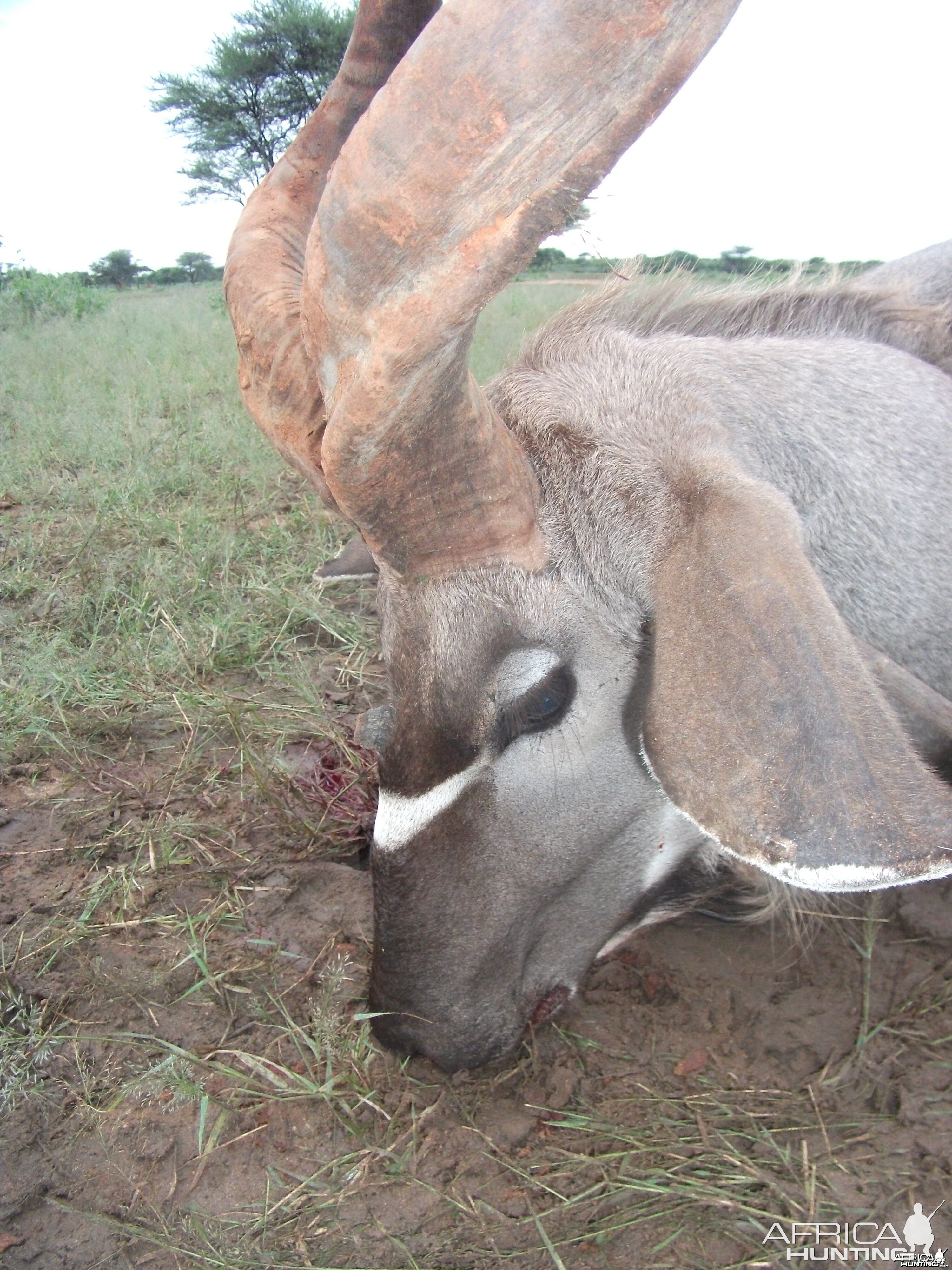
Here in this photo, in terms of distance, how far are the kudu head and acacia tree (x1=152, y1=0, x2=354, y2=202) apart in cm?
1632

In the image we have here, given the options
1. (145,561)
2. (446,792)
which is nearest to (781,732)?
(446,792)

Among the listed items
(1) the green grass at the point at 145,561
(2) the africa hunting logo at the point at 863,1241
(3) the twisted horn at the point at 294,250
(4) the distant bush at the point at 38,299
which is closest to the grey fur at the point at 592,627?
(3) the twisted horn at the point at 294,250

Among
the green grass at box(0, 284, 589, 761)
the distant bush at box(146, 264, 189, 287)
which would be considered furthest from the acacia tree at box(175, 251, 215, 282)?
Result: the green grass at box(0, 284, 589, 761)

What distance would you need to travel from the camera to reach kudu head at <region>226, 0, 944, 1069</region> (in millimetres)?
1394

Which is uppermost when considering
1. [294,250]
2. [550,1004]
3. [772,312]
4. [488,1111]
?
[294,250]

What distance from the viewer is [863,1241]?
1909mm

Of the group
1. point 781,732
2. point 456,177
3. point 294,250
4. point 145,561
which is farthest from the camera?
point 145,561

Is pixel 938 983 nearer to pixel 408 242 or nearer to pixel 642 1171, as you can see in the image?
pixel 642 1171

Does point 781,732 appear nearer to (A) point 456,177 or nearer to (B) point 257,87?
(A) point 456,177

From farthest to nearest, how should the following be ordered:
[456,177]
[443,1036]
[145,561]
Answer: [145,561], [443,1036], [456,177]

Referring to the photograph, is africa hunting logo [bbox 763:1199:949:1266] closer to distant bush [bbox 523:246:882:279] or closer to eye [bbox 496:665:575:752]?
eye [bbox 496:665:575:752]

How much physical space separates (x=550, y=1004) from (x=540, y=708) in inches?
33.0

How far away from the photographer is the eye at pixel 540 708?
2.05 m

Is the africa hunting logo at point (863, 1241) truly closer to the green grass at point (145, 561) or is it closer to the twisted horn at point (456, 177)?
the twisted horn at point (456, 177)
